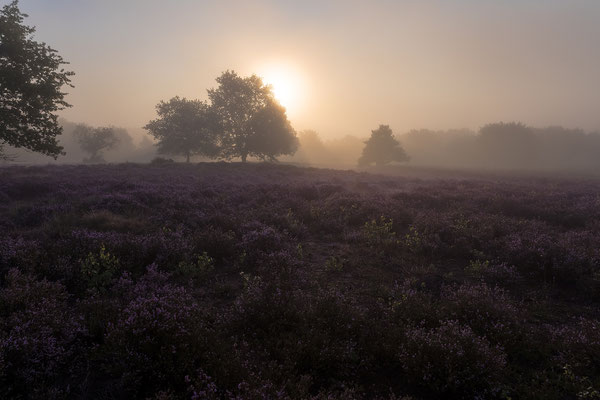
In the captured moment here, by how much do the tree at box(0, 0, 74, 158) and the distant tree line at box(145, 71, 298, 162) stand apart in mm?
32853

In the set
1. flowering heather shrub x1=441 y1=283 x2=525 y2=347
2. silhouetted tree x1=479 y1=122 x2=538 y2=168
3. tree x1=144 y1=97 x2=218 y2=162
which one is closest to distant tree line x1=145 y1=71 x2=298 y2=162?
tree x1=144 y1=97 x2=218 y2=162

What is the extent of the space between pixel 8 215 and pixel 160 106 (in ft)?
158

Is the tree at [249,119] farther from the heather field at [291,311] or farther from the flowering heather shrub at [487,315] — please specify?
the flowering heather shrub at [487,315]

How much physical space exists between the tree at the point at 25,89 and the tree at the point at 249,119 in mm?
32742

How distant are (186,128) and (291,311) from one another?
5076cm

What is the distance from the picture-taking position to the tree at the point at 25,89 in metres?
16.1

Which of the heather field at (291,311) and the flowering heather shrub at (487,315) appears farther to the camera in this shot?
the flowering heather shrub at (487,315)

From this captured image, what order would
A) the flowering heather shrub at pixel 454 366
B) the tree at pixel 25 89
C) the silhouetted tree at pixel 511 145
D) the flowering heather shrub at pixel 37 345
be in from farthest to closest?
the silhouetted tree at pixel 511 145 → the tree at pixel 25 89 → the flowering heather shrub at pixel 454 366 → the flowering heather shrub at pixel 37 345

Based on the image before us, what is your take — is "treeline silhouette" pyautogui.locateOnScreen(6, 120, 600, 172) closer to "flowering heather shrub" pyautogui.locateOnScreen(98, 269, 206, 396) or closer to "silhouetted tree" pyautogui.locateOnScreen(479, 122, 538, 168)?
"silhouetted tree" pyautogui.locateOnScreen(479, 122, 538, 168)

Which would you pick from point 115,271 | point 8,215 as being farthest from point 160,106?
point 115,271

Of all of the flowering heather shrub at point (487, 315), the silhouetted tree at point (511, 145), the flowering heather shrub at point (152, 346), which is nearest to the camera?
the flowering heather shrub at point (152, 346)

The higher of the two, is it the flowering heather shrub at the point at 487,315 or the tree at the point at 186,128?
the tree at the point at 186,128

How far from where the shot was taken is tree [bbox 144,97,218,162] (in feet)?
165

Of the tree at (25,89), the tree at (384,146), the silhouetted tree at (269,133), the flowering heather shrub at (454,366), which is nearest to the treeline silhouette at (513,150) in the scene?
the tree at (384,146)
